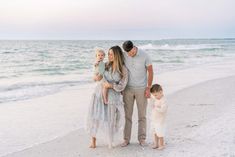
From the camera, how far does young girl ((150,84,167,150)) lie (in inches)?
250

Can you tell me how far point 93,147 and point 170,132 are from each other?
169 cm

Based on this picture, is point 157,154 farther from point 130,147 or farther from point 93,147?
point 93,147

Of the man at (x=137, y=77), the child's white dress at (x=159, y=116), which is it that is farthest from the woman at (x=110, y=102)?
the child's white dress at (x=159, y=116)

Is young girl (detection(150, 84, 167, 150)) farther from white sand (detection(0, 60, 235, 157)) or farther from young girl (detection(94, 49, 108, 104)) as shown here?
young girl (detection(94, 49, 108, 104))

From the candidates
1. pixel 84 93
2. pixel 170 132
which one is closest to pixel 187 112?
pixel 170 132

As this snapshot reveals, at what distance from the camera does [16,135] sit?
8.00 m

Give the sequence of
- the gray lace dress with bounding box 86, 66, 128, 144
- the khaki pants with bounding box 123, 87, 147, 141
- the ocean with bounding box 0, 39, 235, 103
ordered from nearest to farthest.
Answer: the gray lace dress with bounding box 86, 66, 128, 144 → the khaki pants with bounding box 123, 87, 147, 141 → the ocean with bounding box 0, 39, 235, 103

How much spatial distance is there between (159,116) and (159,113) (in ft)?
0.18

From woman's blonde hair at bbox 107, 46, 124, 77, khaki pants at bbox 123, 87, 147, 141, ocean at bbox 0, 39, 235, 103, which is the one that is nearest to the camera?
woman's blonde hair at bbox 107, 46, 124, 77

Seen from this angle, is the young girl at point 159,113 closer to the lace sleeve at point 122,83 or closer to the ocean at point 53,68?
the lace sleeve at point 122,83

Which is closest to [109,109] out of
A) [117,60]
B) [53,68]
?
[117,60]

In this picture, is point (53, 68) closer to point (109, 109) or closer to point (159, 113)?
point (109, 109)

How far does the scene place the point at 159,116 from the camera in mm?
6441

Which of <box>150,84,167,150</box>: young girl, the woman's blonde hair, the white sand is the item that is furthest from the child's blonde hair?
the white sand
